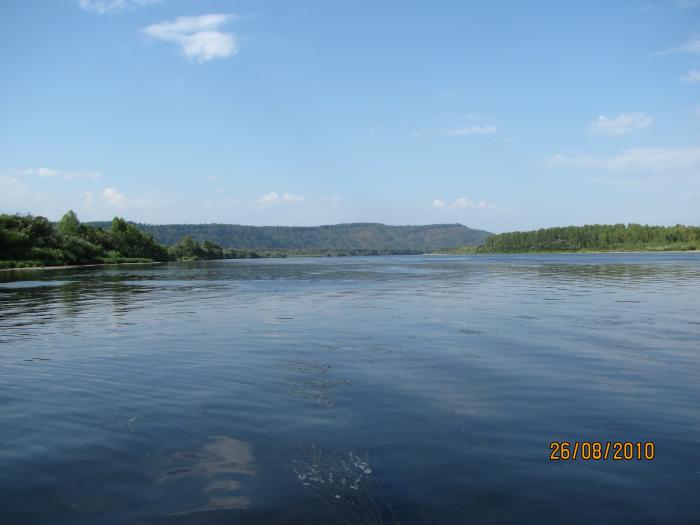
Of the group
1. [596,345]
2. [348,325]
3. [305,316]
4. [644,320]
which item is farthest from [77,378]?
[644,320]

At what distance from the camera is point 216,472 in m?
9.42

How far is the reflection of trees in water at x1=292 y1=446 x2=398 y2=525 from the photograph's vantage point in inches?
310

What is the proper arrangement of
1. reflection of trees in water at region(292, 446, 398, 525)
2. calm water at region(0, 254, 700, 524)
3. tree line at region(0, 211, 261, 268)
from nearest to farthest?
reflection of trees in water at region(292, 446, 398, 525), calm water at region(0, 254, 700, 524), tree line at region(0, 211, 261, 268)

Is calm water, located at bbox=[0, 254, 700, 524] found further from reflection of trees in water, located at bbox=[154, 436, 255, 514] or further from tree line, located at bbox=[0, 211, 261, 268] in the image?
tree line, located at bbox=[0, 211, 261, 268]

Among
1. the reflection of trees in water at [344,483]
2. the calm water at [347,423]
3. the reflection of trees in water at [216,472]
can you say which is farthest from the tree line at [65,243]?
the reflection of trees in water at [344,483]

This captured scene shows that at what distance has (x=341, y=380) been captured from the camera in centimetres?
1623

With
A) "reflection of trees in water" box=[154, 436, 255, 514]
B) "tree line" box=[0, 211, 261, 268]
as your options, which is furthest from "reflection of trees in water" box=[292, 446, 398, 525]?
"tree line" box=[0, 211, 261, 268]

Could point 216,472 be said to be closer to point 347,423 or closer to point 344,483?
point 344,483

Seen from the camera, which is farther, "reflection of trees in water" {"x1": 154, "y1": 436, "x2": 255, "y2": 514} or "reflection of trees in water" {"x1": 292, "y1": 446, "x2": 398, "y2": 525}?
"reflection of trees in water" {"x1": 154, "y1": 436, "x2": 255, "y2": 514}

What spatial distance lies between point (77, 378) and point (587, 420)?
15107 mm

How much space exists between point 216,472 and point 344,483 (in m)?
2.40

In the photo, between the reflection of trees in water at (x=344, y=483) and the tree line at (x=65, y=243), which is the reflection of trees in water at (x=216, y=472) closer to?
the reflection of trees in water at (x=344, y=483)

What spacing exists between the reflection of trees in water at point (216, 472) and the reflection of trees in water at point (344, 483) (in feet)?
3.43

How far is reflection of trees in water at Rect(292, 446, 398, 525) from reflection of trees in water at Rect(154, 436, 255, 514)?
104 centimetres
